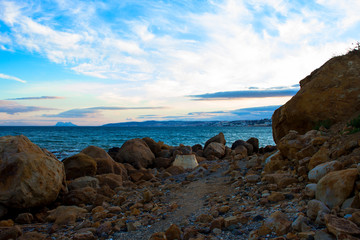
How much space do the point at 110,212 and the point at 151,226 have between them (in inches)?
67.1

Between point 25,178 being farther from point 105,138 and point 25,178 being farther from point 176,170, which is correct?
point 105,138

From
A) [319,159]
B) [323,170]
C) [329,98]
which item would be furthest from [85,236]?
[329,98]

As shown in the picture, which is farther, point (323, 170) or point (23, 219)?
point (23, 219)

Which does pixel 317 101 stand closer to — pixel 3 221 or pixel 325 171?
pixel 325 171

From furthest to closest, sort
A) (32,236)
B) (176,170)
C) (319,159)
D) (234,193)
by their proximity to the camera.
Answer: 1. (176,170)
2. (234,193)
3. (319,159)
4. (32,236)

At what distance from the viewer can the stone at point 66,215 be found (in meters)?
6.11

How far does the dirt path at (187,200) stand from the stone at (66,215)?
1.75 m

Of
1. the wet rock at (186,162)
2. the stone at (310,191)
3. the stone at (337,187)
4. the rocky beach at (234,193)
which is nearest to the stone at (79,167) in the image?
the rocky beach at (234,193)

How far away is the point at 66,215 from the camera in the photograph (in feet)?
20.6

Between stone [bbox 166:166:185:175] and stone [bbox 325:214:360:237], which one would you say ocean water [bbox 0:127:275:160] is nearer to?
stone [bbox 166:166:185:175]

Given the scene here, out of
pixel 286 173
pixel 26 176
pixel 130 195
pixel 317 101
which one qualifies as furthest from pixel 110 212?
pixel 317 101

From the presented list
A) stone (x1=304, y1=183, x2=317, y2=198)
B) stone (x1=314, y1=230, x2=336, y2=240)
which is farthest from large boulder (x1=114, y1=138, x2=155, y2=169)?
stone (x1=314, y1=230, x2=336, y2=240)

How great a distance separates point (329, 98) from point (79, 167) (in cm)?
932

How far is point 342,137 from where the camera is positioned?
658 cm
